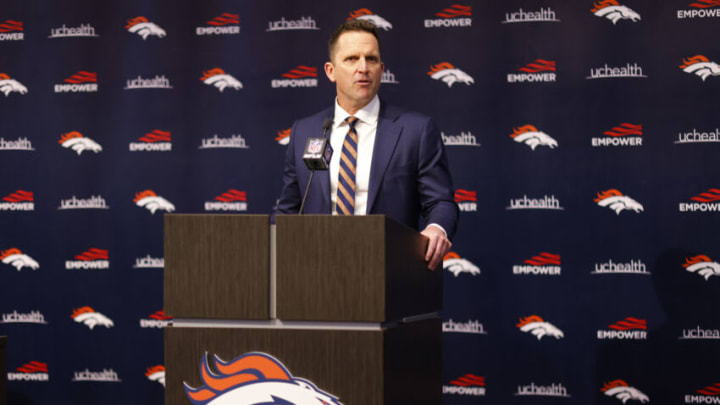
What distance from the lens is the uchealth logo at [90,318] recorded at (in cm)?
483

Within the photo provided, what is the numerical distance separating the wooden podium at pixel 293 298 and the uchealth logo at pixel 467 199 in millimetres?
2655

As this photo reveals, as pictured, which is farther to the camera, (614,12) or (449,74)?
(449,74)

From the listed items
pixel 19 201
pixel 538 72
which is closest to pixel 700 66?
pixel 538 72

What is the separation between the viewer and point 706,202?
4246 millimetres

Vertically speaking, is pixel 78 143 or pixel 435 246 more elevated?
pixel 78 143

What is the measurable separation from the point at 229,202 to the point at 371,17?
4.91ft

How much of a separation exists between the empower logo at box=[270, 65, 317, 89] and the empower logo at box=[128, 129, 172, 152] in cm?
82

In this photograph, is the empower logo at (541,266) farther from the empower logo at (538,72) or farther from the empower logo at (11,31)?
the empower logo at (11,31)

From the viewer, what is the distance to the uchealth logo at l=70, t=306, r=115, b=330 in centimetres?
483

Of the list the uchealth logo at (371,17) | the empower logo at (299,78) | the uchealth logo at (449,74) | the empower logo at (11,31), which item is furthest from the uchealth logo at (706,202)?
the empower logo at (11,31)

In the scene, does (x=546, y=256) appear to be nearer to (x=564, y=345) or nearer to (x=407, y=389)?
(x=564, y=345)

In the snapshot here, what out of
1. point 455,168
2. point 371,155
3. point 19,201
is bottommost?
point 371,155

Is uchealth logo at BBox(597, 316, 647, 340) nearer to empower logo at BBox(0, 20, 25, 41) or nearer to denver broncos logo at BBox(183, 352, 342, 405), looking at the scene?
denver broncos logo at BBox(183, 352, 342, 405)

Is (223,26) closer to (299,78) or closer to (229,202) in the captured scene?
(299,78)
